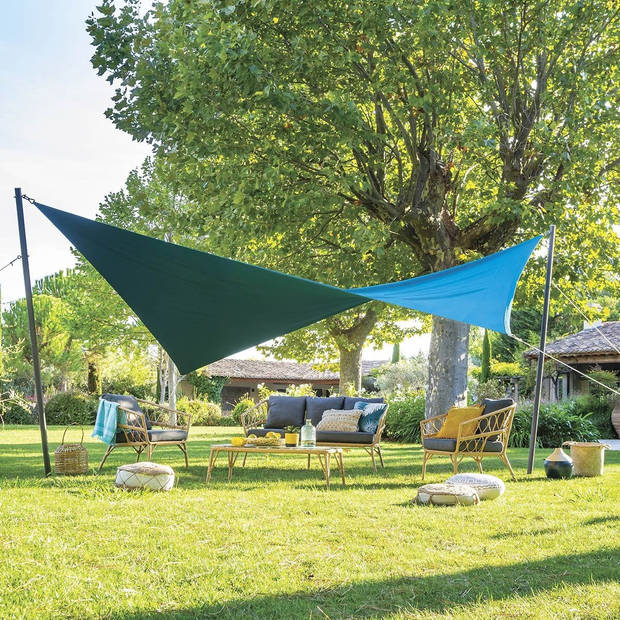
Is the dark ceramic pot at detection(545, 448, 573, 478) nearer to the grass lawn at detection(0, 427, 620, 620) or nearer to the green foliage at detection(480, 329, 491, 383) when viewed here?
the grass lawn at detection(0, 427, 620, 620)

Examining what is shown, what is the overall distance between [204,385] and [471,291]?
19461 millimetres

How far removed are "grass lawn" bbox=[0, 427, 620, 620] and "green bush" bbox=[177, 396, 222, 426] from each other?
1298 cm

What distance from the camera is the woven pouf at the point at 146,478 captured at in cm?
552

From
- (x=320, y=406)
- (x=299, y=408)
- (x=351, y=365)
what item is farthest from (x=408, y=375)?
(x=320, y=406)

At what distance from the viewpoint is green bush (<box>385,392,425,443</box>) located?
12.1 metres

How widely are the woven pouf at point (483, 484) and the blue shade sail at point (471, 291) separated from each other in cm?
156

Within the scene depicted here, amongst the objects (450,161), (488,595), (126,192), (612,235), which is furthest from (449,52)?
(126,192)

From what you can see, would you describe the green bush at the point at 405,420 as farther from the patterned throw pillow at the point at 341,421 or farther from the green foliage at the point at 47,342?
the green foliage at the point at 47,342

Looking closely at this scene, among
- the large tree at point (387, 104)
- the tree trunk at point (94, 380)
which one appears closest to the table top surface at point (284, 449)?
the large tree at point (387, 104)

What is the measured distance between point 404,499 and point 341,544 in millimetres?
1709

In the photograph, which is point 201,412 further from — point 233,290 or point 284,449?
point 233,290

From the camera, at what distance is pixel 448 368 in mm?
9094

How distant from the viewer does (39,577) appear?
9.93 ft

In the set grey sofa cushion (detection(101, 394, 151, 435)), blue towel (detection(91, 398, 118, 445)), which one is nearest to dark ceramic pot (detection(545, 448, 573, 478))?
grey sofa cushion (detection(101, 394, 151, 435))
